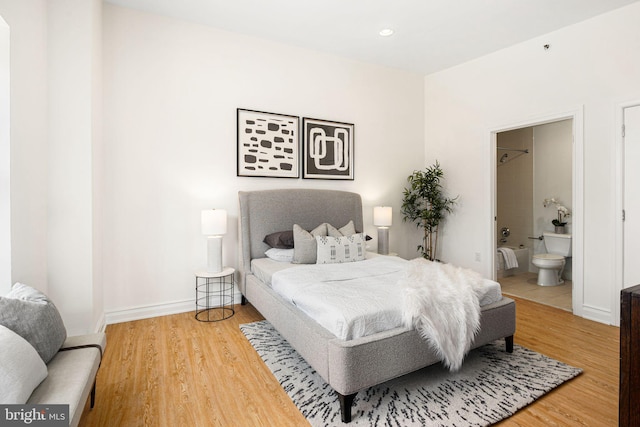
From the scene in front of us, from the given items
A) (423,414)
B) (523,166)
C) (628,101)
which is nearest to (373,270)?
(423,414)

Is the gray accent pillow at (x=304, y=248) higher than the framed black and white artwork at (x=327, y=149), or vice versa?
the framed black and white artwork at (x=327, y=149)

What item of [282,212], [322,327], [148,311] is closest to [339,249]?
[282,212]

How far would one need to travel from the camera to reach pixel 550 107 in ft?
11.2

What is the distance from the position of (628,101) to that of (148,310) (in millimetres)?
4827

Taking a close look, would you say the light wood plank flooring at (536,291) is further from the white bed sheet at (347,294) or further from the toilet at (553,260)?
the white bed sheet at (347,294)

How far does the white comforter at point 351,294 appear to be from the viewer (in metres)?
1.81

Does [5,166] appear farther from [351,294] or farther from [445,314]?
[445,314]

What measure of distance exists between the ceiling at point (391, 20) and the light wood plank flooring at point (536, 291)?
292cm

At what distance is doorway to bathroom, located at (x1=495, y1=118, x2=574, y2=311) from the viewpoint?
4.75m

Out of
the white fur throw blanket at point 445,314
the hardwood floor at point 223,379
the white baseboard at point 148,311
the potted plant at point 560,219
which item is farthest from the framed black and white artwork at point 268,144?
the potted plant at point 560,219

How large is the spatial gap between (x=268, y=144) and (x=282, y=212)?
2.61 ft

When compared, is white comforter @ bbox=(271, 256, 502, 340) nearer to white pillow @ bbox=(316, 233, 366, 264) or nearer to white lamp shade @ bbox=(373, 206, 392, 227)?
white pillow @ bbox=(316, 233, 366, 264)

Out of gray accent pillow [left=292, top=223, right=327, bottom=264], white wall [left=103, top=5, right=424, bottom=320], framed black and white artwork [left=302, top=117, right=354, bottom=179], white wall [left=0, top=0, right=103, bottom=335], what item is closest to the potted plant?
framed black and white artwork [left=302, top=117, right=354, bottom=179]

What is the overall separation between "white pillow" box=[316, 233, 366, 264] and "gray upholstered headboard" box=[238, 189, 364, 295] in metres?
0.56
